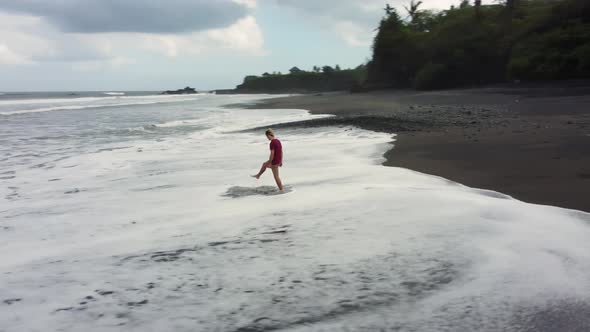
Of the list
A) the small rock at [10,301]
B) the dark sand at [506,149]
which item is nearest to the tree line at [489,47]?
the dark sand at [506,149]

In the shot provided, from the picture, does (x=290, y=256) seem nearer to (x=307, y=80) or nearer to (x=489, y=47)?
(x=489, y=47)

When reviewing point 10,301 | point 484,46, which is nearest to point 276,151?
point 10,301

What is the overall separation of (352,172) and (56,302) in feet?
17.7

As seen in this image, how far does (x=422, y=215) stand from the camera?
525cm

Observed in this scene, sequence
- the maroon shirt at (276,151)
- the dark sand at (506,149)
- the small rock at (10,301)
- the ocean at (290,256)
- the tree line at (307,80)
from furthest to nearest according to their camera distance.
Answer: the tree line at (307,80), the maroon shirt at (276,151), the dark sand at (506,149), the small rock at (10,301), the ocean at (290,256)

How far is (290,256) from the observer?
422 cm

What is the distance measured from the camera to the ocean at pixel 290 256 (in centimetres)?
314

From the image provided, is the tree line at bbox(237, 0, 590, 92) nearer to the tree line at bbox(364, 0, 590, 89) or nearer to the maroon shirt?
the tree line at bbox(364, 0, 590, 89)

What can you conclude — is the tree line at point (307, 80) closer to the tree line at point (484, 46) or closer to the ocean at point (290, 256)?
the tree line at point (484, 46)

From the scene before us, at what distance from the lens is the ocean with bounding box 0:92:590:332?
314 cm

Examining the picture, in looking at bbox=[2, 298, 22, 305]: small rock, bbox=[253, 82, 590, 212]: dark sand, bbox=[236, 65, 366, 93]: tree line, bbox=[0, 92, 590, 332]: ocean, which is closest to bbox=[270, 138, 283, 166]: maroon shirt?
bbox=[0, 92, 590, 332]: ocean

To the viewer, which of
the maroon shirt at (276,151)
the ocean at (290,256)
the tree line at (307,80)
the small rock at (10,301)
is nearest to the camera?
the ocean at (290,256)

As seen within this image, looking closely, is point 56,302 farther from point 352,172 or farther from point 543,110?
point 543,110

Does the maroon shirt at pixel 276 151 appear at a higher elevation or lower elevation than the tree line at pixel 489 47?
lower
